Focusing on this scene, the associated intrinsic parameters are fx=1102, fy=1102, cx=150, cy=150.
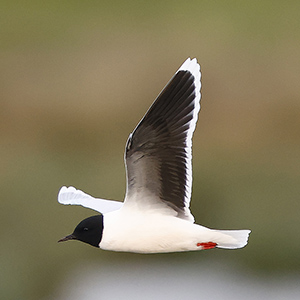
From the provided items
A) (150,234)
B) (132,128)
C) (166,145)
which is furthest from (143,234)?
(132,128)

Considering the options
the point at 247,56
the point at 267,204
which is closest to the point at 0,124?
the point at 247,56

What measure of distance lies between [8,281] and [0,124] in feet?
7.35

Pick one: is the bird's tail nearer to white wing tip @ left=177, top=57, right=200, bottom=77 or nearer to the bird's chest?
the bird's chest

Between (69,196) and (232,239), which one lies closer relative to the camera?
(232,239)

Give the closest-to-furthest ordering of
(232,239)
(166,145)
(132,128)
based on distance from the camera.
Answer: (166,145) < (232,239) < (132,128)

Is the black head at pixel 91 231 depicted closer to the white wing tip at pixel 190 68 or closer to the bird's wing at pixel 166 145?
the bird's wing at pixel 166 145

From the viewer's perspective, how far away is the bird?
11.8 feet

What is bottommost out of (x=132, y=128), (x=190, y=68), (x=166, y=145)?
(x=166, y=145)

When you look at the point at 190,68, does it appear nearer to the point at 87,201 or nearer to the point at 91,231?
the point at 91,231

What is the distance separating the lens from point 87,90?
8.00 m

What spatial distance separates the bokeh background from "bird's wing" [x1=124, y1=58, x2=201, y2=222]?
2.15 m

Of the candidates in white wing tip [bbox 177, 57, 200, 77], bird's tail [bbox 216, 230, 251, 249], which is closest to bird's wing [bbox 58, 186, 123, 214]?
bird's tail [bbox 216, 230, 251, 249]

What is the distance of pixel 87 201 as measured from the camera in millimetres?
4266

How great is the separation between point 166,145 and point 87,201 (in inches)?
28.6
